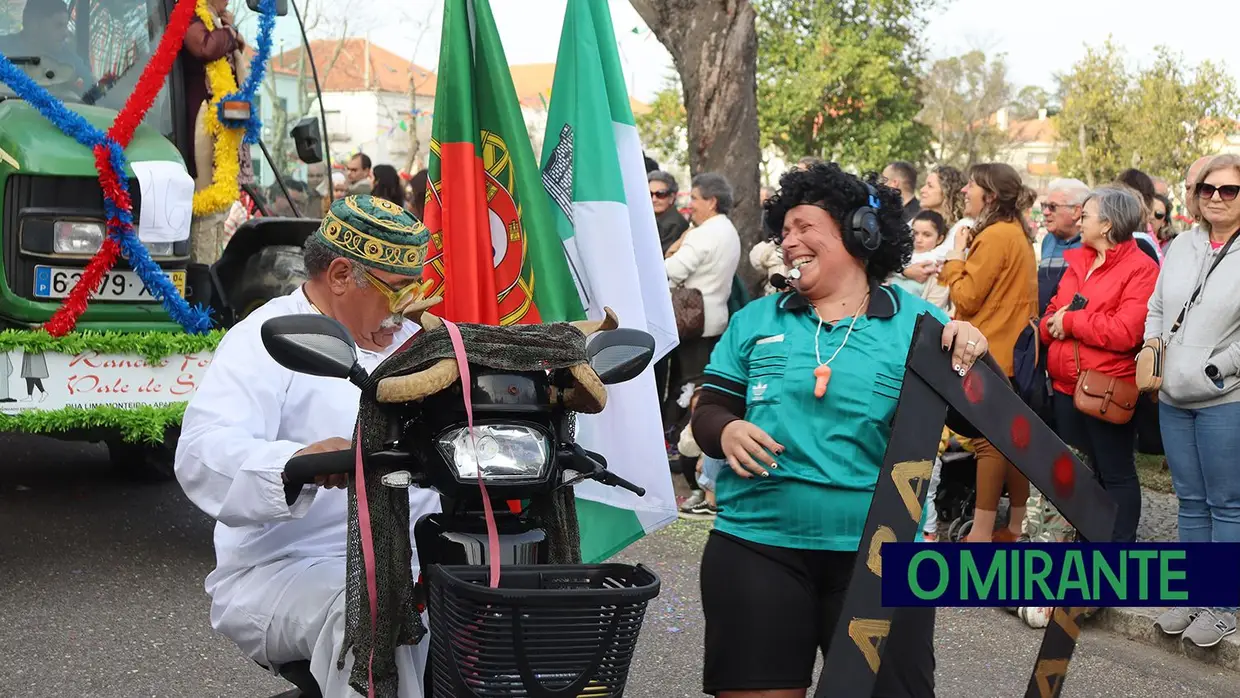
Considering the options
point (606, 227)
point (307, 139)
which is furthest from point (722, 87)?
point (606, 227)

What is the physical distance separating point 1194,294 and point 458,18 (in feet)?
10.9

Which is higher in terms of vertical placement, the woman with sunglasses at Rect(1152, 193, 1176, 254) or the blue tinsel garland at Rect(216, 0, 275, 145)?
the blue tinsel garland at Rect(216, 0, 275, 145)

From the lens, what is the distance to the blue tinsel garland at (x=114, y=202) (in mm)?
6594

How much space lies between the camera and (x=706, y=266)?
9070 mm

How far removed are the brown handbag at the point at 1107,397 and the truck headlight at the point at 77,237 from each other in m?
4.80

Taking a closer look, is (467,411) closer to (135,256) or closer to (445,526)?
(445,526)

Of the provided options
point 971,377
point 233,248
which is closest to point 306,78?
point 233,248

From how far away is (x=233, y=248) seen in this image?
7145 millimetres

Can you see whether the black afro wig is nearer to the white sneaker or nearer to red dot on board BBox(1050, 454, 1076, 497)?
red dot on board BBox(1050, 454, 1076, 497)

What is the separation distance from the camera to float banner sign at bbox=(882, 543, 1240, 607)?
117 inches

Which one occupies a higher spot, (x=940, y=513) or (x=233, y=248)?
(x=233, y=248)

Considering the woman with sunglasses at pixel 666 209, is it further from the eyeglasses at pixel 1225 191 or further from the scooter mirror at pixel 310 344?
the scooter mirror at pixel 310 344

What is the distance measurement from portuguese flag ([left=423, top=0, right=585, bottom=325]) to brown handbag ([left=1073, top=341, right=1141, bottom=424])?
2.80m

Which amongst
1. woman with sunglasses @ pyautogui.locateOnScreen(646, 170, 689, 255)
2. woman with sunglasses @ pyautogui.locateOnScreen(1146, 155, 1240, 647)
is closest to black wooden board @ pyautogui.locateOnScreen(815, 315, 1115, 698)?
woman with sunglasses @ pyautogui.locateOnScreen(1146, 155, 1240, 647)
